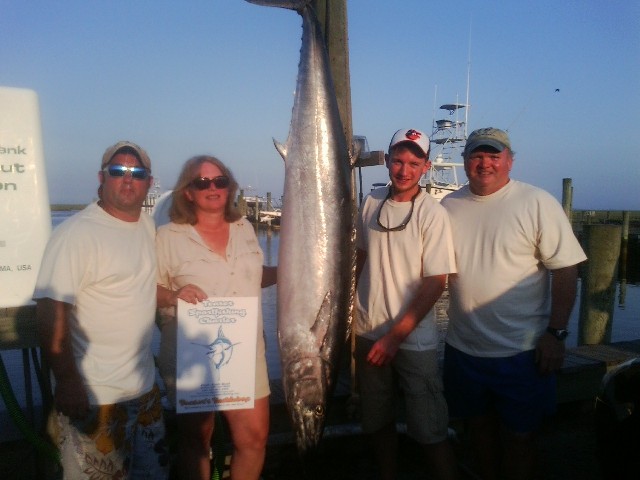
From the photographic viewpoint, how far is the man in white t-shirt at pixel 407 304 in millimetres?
2428

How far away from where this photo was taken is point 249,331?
239cm

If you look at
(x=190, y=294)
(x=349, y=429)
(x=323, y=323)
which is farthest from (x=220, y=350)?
(x=349, y=429)

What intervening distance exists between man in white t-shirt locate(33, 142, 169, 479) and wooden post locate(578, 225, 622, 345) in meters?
4.88

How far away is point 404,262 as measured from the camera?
97.9 inches

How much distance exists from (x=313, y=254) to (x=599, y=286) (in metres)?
4.41

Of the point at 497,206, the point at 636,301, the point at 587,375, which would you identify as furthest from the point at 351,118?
the point at 636,301

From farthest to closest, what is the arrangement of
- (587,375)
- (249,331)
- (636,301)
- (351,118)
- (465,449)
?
(636,301)
(587,375)
(465,449)
(351,118)
(249,331)

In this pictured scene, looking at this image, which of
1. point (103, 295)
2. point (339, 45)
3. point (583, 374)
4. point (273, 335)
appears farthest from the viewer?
point (273, 335)

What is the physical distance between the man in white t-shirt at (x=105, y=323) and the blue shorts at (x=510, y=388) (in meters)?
1.54

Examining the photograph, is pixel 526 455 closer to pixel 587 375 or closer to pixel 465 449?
pixel 465 449

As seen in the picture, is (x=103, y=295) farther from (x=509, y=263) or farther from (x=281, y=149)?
(x=509, y=263)

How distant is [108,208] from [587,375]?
150 inches

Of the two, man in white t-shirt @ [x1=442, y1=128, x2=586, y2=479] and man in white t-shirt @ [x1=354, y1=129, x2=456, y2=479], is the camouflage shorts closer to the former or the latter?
man in white t-shirt @ [x1=354, y1=129, x2=456, y2=479]

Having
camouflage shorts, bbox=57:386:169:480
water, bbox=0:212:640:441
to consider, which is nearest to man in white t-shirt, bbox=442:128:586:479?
camouflage shorts, bbox=57:386:169:480
